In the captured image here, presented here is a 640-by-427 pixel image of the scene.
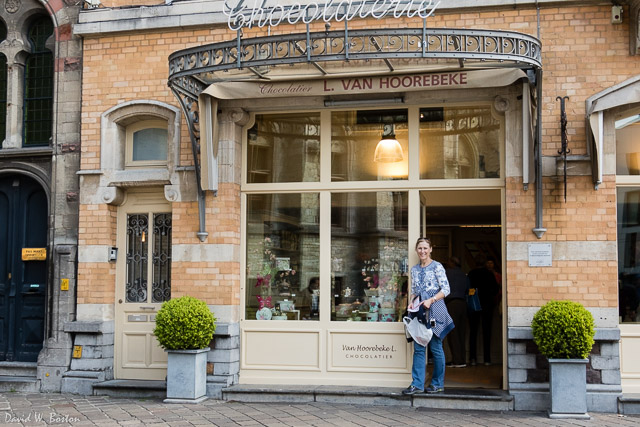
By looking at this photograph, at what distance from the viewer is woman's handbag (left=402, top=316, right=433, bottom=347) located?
30.6 feet

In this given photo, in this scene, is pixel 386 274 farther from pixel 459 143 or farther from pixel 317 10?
pixel 317 10

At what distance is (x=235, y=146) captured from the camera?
10375 mm

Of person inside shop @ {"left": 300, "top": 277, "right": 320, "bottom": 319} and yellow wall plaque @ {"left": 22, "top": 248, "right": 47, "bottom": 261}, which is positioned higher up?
yellow wall plaque @ {"left": 22, "top": 248, "right": 47, "bottom": 261}

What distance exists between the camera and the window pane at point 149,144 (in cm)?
1091

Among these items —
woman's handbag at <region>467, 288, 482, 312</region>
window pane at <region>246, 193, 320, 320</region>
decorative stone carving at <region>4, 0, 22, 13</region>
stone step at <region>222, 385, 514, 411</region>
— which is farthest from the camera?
woman's handbag at <region>467, 288, 482, 312</region>

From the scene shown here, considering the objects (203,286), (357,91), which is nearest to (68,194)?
(203,286)

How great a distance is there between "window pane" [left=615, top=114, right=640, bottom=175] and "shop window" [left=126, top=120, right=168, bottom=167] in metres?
5.93

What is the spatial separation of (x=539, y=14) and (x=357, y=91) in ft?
7.84

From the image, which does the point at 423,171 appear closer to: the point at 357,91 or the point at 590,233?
the point at 357,91

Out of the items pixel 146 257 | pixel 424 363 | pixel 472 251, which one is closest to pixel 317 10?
pixel 146 257

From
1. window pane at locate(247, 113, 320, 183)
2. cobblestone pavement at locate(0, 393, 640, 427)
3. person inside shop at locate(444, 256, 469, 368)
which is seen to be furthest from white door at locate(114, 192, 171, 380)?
person inside shop at locate(444, 256, 469, 368)

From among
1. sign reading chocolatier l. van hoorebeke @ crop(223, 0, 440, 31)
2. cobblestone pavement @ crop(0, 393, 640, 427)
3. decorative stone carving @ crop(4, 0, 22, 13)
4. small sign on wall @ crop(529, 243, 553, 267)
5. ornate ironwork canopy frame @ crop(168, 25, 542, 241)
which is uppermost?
decorative stone carving @ crop(4, 0, 22, 13)

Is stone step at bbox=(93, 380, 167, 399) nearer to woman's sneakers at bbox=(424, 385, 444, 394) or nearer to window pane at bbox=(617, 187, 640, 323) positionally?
woman's sneakers at bbox=(424, 385, 444, 394)

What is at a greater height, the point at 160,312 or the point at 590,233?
the point at 590,233
